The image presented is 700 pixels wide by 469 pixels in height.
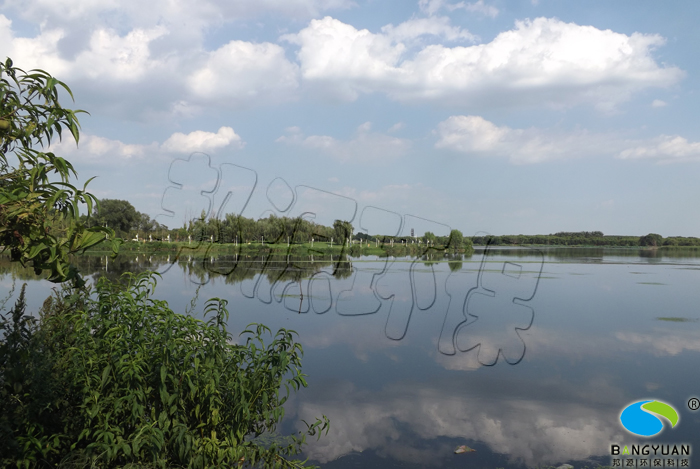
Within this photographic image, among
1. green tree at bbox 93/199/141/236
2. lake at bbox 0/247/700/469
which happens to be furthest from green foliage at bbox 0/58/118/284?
green tree at bbox 93/199/141/236

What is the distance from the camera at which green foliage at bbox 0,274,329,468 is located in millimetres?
3508

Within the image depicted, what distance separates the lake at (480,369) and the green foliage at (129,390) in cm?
294

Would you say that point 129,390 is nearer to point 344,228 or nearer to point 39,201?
point 39,201

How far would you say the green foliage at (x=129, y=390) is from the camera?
3508mm

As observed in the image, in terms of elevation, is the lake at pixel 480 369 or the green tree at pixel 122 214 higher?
the green tree at pixel 122 214

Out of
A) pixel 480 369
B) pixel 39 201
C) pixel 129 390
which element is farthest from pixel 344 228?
pixel 39 201

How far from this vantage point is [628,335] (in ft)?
49.3

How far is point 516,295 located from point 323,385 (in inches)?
692

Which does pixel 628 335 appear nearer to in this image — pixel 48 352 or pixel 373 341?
pixel 373 341

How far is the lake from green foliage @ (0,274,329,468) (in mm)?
2942

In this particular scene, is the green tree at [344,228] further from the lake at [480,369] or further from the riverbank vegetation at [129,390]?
the riverbank vegetation at [129,390]

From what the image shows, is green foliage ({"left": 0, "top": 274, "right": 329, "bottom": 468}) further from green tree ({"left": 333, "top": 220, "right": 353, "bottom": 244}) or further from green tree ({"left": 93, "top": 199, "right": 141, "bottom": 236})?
green tree ({"left": 93, "top": 199, "right": 141, "bottom": 236})

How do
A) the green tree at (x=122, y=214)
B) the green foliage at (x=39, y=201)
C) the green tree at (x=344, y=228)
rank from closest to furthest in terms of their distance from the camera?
the green foliage at (x=39, y=201), the green tree at (x=344, y=228), the green tree at (x=122, y=214)

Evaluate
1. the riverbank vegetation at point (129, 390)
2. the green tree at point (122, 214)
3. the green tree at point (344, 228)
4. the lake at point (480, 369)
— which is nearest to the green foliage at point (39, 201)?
the riverbank vegetation at point (129, 390)
